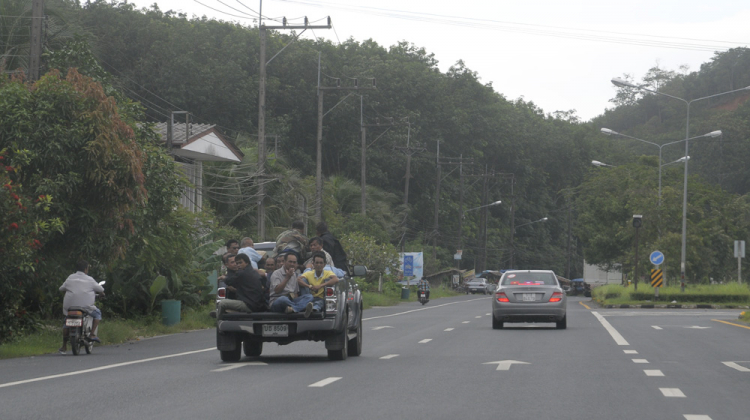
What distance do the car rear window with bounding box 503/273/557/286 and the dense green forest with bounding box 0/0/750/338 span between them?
15970 millimetres

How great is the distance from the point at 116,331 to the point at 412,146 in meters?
56.7

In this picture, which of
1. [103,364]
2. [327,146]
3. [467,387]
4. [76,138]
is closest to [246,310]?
[103,364]

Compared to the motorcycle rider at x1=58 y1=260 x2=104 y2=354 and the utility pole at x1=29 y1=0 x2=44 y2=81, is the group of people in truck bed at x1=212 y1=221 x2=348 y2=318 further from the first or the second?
the utility pole at x1=29 y1=0 x2=44 y2=81

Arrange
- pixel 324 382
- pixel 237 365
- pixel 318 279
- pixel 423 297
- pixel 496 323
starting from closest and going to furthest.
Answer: pixel 324 382 → pixel 237 365 → pixel 318 279 → pixel 496 323 → pixel 423 297

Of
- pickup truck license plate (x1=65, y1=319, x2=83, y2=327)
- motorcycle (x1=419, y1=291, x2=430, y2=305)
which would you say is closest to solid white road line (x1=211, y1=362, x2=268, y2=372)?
pickup truck license plate (x1=65, y1=319, x2=83, y2=327)

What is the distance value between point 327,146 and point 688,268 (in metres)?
28.7

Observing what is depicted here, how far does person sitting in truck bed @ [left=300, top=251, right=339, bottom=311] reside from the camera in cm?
1396

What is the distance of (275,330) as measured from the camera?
45.9 ft

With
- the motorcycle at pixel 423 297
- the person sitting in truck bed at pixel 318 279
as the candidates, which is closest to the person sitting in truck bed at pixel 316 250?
the person sitting in truck bed at pixel 318 279

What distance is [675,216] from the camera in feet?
186

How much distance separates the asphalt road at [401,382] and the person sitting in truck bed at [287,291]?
808mm

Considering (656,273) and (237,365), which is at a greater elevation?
(656,273)

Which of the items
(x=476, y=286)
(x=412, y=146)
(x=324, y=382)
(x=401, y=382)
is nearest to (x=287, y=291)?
(x=324, y=382)

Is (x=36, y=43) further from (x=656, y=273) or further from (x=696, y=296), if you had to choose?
(x=696, y=296)
